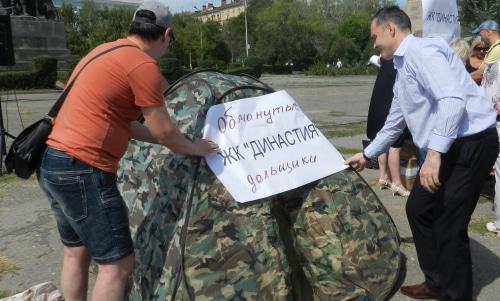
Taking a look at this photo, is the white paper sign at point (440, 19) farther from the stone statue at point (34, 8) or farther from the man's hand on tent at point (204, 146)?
the stone statue at point (34, 8)

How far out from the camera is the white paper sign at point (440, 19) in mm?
4668

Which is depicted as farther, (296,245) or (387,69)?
(387,69)

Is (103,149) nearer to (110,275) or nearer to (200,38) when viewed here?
(110,275)

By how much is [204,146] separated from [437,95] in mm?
1243

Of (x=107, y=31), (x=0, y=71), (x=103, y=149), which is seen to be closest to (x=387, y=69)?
(x=103, y=149)

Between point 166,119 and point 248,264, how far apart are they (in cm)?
91

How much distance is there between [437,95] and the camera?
2834 mm

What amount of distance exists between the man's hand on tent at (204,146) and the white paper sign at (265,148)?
0.04 m

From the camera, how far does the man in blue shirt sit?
285 centimetres

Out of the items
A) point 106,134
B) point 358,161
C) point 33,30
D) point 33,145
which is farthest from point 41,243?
point 33,30

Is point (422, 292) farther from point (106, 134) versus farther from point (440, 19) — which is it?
point (440, 19)

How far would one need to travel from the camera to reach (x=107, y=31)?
54375mm

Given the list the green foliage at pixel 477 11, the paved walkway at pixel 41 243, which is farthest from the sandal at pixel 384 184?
the green foliage at pixel 477 11

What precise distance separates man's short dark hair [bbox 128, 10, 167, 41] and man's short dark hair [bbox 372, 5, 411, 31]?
1.30 metres
